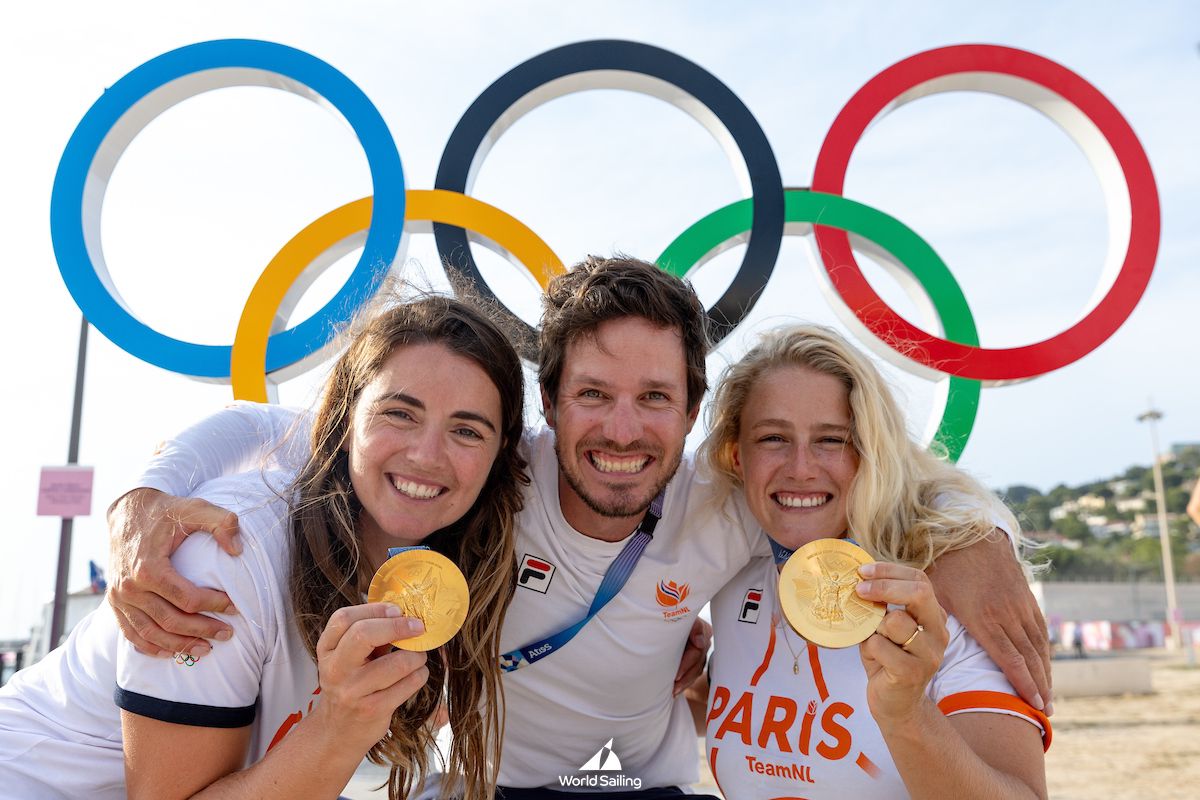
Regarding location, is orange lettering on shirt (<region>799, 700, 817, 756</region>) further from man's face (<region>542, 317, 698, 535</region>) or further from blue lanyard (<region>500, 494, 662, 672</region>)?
man's face (<region>542, 317, 698, 535</region>)

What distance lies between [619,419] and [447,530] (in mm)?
904

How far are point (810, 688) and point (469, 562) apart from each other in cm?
155

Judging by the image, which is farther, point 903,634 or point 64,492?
point 64,492

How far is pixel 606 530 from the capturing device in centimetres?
389

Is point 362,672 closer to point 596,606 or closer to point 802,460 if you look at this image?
point 596,606

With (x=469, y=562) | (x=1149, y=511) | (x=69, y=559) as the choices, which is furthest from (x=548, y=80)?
(x=1149, y=511)

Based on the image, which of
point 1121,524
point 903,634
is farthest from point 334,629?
point 1121,524

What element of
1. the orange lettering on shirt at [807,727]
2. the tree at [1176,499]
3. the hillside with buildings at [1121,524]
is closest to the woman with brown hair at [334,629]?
the orange lettering on shirt at [807,727]

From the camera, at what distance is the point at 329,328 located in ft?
17.5

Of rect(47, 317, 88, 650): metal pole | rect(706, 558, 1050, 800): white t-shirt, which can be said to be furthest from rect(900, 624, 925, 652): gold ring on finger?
Answer: rect(47, 317, 88, 650): metal pole

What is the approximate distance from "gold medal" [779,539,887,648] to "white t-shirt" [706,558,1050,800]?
2.26ft

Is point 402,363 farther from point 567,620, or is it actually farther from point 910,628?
point 910,628

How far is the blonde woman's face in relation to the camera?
3676 mm

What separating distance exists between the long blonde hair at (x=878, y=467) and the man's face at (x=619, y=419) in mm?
351
